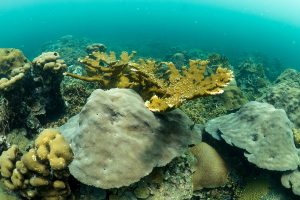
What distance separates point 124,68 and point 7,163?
2.97 meters

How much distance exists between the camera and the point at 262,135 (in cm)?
648

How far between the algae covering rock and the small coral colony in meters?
0.01

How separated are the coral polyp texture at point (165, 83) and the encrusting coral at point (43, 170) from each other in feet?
4.97

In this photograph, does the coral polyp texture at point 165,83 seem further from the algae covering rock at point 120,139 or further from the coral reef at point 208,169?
the coral reef at point 208,169

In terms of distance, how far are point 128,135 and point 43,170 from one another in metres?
1.34

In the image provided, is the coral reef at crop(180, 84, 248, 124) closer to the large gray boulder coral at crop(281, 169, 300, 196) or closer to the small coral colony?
the small coral colony

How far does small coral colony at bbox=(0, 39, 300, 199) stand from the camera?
181 inches

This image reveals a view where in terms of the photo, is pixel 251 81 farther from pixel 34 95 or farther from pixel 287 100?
pixel 34 95

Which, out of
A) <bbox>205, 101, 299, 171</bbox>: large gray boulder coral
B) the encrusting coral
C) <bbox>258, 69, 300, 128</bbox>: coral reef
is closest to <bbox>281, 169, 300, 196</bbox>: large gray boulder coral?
<bbox>205, 101, 299, 171</bbox>: large gray boulder coral

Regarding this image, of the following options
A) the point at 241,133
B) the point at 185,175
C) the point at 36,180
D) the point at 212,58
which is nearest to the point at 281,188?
the point at 241,133

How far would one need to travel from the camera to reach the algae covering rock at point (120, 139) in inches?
173

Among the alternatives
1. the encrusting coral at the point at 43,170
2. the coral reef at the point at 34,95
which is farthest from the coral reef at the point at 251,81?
the encrusting coral at the point at 43,170

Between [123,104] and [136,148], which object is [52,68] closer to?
[123,104]

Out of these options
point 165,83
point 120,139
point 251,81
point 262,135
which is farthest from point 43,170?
point 251,81
